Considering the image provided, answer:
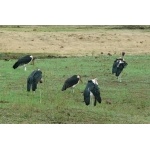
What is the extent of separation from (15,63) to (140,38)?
5.98ft

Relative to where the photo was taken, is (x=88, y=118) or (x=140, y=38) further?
(x=140, y=38)

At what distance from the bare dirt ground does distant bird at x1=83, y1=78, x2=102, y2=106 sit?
0.46 metres

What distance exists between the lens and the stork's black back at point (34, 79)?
6395 mm

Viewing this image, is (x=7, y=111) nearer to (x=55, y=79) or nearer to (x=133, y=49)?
(x=55, y=79)

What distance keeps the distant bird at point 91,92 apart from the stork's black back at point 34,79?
26.4 inches

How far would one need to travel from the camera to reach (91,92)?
631cm

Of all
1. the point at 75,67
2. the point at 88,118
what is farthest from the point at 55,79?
the point at 88,118

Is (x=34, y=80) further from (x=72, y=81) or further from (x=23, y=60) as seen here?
(x=72, y=81)

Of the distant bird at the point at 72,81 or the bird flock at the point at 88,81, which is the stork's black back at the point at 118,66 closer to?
the bird flock at the point at 88,81

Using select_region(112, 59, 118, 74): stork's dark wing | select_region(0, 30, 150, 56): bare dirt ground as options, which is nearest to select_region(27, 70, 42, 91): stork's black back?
select_region(0, 30, 150, 56): bare dirt ground

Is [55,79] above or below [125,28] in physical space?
below

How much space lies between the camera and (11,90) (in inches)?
250

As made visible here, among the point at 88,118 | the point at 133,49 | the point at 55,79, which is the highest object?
the point at 133,49

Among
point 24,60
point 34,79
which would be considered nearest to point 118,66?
point 34,79
